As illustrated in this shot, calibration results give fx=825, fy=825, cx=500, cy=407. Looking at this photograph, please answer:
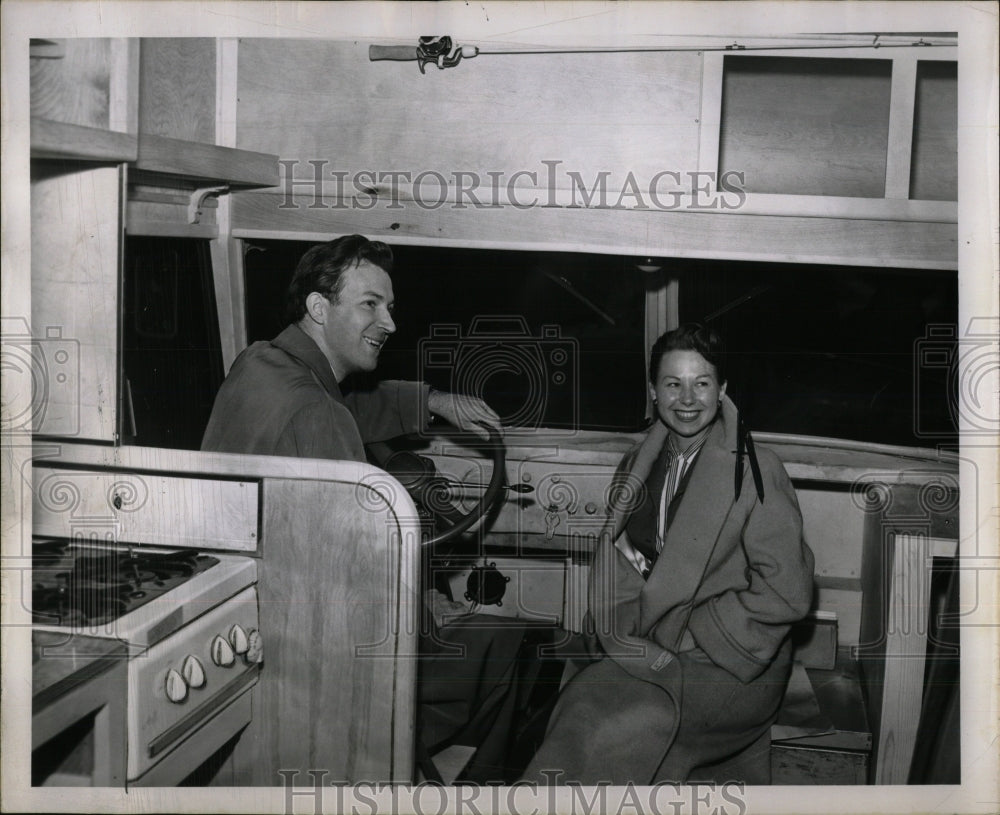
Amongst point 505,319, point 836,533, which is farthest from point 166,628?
point 836,533

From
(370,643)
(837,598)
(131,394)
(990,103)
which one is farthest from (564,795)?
(990,103)

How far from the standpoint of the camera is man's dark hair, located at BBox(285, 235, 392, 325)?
1.25m

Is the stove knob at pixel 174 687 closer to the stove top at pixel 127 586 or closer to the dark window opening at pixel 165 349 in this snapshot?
the stove top at pixel 127 586

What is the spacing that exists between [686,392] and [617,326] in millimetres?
149

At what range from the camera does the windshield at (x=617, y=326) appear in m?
1.25

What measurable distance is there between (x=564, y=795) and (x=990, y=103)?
1.23 metres

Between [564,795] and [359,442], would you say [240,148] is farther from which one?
[564,795]

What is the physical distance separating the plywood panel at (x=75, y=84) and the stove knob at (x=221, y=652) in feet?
2.46

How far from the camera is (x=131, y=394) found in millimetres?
1225
